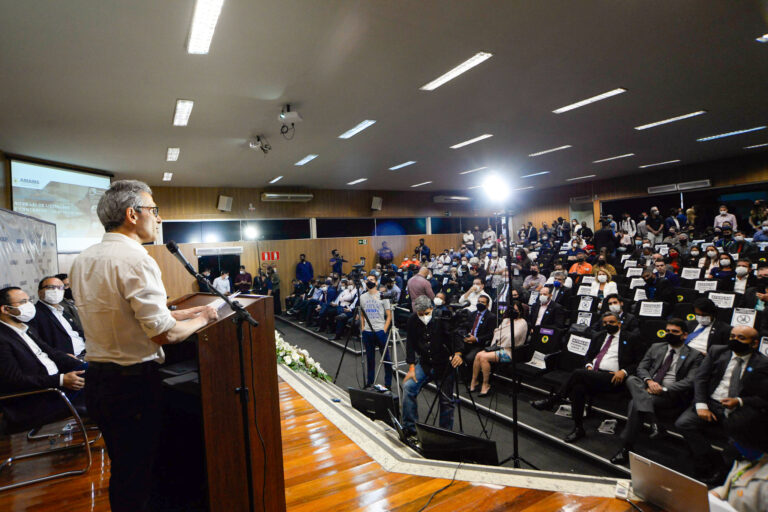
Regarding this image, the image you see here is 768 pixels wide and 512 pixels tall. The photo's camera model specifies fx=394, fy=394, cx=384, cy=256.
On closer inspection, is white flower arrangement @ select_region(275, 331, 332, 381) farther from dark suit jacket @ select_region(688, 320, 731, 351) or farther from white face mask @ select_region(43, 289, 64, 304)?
dark suit jacket @ select_region(688, 320, 731, 351)

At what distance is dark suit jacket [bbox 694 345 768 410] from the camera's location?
2.71m

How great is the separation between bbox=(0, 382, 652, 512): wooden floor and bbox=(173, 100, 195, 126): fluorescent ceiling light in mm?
4222

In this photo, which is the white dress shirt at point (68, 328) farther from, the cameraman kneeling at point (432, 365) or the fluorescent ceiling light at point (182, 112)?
the cameraman kneeling at point (432, 365)

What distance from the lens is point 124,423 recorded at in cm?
130

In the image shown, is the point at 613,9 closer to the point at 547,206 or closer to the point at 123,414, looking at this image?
the point at 123,414

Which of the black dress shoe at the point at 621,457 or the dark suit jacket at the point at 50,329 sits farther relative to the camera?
the dark suit jacket at the point at 50,329

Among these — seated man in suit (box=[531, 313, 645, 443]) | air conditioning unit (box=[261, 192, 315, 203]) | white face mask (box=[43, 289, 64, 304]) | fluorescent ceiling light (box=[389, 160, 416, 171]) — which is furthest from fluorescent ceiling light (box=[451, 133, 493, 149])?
white face mask (box=[43, 289, 64, 304])

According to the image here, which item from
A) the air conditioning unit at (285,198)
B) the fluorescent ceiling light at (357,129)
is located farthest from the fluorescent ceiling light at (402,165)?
the air conditioning unit at (285,198)

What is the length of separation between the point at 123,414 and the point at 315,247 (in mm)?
12755

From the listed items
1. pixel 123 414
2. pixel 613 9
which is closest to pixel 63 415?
pixel 123 414

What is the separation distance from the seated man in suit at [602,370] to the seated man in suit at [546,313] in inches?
40.5

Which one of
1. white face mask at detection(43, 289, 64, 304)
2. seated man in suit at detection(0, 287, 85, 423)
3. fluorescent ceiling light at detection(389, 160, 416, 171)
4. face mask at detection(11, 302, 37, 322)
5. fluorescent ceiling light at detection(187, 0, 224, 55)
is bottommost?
seated man in suit at detection(0, 287, 85, 423)

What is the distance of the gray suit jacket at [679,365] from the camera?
3428mm

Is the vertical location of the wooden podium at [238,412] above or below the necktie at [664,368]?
above
